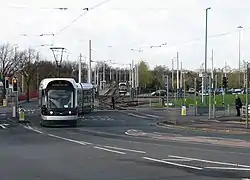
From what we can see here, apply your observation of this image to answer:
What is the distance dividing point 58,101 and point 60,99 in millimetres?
234

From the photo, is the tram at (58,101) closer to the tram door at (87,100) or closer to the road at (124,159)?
the road at (124,159)

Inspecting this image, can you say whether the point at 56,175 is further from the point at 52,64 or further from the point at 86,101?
the point at 52,64

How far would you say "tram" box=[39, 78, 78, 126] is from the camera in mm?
37188

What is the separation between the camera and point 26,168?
15.5 metres

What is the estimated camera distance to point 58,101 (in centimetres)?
3772

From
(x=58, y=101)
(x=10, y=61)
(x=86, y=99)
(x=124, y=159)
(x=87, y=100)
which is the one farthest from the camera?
(x=10, y=61)

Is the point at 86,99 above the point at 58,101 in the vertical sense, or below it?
below

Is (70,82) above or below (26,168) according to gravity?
above

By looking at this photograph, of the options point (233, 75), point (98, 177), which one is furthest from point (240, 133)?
point (233, 75)

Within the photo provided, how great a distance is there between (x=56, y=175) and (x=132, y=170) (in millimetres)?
2089

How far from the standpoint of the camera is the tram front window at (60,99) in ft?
123

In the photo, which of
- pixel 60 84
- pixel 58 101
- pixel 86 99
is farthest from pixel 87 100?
pixel 58 101

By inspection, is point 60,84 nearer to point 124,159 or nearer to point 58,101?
point 58,101

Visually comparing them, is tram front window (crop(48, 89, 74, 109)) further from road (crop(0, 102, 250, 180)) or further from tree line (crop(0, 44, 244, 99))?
tree line (crop(0, 44, 244, 99))
